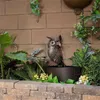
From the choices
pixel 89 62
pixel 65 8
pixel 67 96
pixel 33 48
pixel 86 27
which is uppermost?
pixel 65 8

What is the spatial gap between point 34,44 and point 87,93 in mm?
991

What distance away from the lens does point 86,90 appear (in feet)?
6.26

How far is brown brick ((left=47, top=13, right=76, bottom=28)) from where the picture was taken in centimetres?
257

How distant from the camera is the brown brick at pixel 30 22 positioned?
8.70ft

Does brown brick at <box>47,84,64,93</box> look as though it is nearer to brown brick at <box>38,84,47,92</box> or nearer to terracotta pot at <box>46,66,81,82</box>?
brown brick at <box>38,84,47,92</box>

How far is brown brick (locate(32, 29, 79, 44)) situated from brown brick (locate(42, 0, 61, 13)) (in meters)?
0.22

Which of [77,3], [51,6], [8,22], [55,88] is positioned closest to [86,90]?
[55,88]

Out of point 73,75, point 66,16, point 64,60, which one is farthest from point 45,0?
point 73,75

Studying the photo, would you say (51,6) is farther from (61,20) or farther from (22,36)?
(22,36)

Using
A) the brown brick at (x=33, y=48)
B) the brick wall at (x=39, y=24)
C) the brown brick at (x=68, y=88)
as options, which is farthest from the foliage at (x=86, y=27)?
the brown brick at (x=68, y=88)

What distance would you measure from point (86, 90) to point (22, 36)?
3.65ft

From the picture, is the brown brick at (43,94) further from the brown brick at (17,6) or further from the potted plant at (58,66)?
the brown brick at (17,6)

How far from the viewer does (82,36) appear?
2467 mm

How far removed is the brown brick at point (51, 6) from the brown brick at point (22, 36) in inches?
12.4
